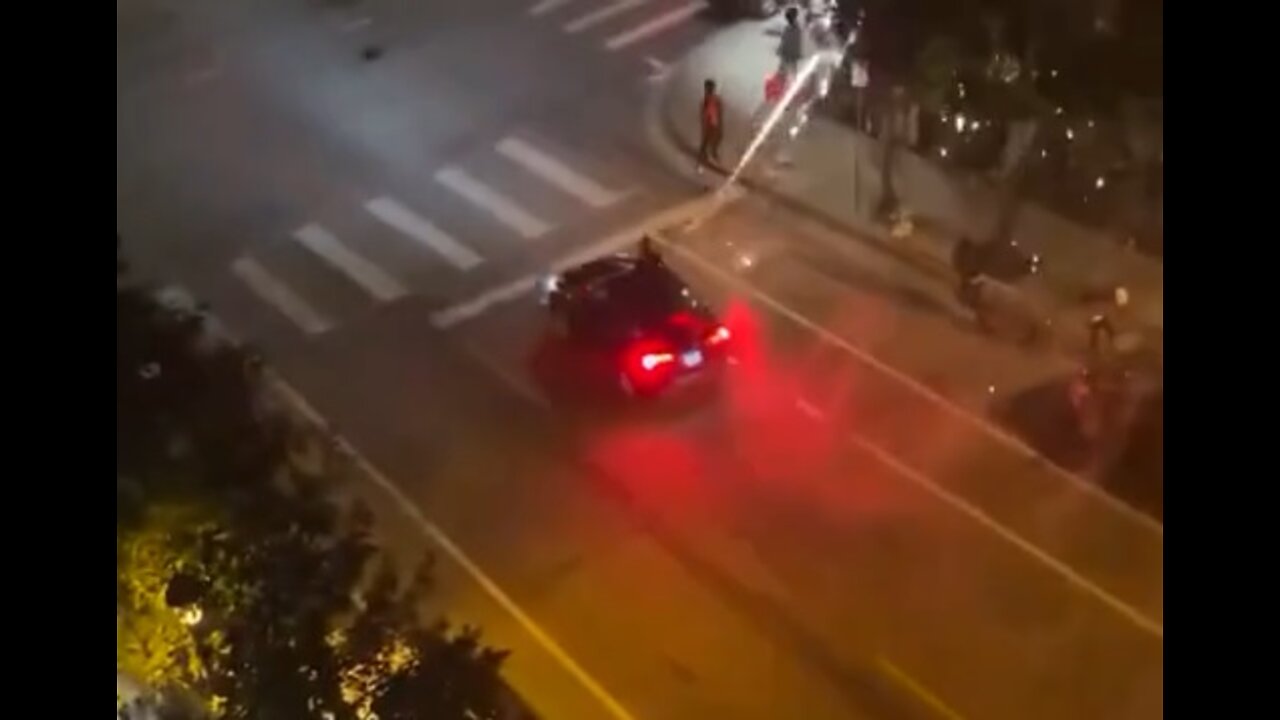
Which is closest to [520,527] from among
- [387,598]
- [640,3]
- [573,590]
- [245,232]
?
[573,590]

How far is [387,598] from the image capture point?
311 inches

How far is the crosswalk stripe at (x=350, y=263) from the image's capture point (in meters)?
19.4

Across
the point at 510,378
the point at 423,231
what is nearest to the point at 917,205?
the point at 510,378

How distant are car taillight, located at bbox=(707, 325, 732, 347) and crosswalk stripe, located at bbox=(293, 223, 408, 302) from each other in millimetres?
4908

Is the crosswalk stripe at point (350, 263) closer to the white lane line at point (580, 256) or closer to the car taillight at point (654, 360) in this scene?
the white lane line at point (580, 256)

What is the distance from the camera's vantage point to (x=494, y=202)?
2102 centimetres

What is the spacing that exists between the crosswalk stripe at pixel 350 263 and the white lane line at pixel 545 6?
7070 mm

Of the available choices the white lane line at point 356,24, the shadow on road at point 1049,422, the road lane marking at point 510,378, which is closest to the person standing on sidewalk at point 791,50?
the road lane marking at point 510,378

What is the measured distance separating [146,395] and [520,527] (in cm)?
727

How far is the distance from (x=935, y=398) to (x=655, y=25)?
1155 cm

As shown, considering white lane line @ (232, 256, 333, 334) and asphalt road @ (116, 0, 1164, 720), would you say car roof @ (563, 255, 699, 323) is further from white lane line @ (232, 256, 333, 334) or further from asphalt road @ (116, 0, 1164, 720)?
white lane line @ (232, 256, 333, 334)

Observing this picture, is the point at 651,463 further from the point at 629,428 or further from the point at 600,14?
the point at 600,14
